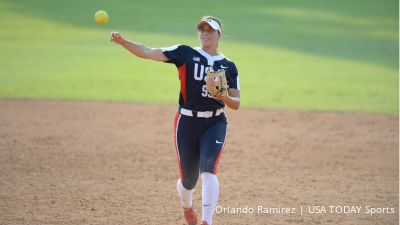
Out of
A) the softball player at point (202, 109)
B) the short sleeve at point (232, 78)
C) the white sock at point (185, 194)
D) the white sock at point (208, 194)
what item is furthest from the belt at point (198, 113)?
the white sock at point (185, 194)

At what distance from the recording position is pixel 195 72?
6.62m

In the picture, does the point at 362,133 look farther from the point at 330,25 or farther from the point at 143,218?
the point at 330,25

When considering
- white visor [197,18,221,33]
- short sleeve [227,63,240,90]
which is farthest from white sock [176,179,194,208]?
white visor [197,18,221,33]

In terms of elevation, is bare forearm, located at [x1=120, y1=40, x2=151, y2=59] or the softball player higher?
bare forearm, located at [x1=120, y1=40, x2=151, y2=59]

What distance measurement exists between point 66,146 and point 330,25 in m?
16.5

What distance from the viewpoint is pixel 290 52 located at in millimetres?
20875

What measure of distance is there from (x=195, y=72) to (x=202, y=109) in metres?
0.38

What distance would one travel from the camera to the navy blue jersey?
6.62 metres

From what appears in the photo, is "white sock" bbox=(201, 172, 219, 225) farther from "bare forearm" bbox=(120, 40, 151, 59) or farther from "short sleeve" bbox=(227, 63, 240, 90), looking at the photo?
"bare forearm" bbox=(120, 40, 151, 59)

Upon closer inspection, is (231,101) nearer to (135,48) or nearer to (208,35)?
(208,35)

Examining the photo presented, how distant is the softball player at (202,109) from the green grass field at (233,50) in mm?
7923

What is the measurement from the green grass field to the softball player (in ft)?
26.0

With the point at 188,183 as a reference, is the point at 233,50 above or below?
below

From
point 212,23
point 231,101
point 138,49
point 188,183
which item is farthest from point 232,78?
point 188,183
